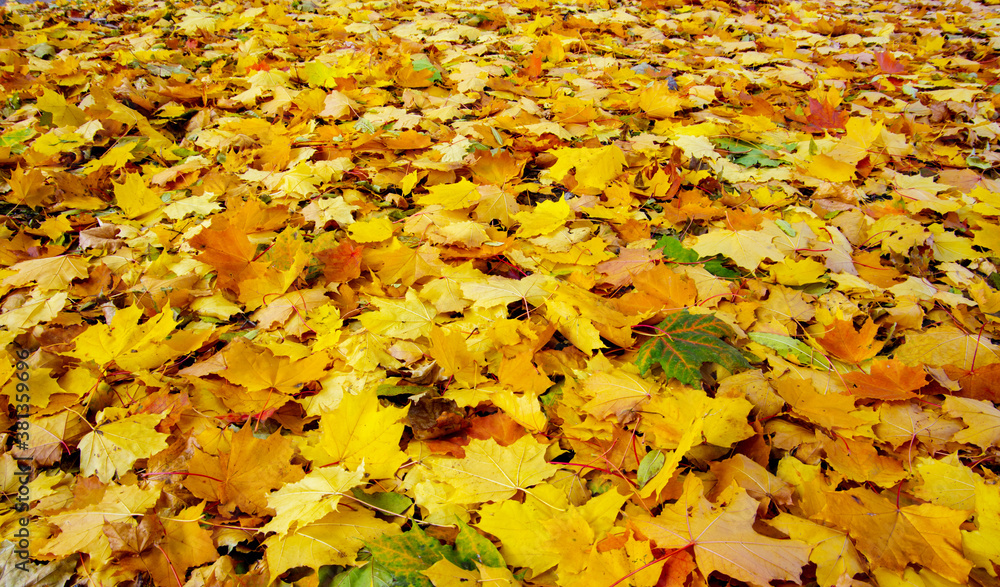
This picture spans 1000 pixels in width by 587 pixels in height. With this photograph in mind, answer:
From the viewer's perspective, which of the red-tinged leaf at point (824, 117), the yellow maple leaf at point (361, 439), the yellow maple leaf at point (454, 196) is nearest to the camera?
the yellow maple leaf at point (361, 439)

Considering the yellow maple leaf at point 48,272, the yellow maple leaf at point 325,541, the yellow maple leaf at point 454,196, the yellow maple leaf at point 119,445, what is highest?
the yellow maple leaf at point 454,196

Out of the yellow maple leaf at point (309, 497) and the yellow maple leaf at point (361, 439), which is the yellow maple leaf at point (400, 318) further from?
the yellow maple leaf at point (309, 497)

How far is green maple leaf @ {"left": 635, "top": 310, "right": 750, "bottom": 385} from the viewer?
1.25 metres

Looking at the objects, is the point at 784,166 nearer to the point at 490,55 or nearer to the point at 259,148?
the point at 490,55

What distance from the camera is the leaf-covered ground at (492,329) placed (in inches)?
39.0

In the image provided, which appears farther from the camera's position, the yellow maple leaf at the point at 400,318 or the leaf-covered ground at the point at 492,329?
the yellow maple leaf at the point at 400,318

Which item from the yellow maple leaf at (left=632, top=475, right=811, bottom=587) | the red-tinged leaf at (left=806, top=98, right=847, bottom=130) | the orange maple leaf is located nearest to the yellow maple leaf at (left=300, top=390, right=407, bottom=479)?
the yellow maple leaf at (left=632, top=475, right=811, bottom=587)

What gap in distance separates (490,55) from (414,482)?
10.0 feet

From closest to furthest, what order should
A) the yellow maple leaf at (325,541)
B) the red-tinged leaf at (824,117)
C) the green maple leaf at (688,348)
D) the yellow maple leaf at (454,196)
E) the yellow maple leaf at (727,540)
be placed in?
the yellow maple leaf at (727,540) → the yellow maple leaf at (325,541) → the green maple leaf at (688,348) → the yellow maple leaf at (454,196) → the red-tinged leaf at (824,117)

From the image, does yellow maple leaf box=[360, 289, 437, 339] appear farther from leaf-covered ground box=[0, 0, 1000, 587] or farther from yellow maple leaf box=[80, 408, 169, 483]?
yellow maple leaf box=[80, 408, 169, 483]

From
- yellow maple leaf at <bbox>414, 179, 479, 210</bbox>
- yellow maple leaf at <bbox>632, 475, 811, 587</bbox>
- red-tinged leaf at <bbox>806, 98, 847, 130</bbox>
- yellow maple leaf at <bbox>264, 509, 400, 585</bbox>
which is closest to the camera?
yellow maple leaf at <bbox>632, 475, 811, 587</bbox>

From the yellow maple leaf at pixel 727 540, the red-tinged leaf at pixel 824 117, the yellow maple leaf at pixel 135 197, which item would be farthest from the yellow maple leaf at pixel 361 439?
the red-tinged leaf at pixel 824 117

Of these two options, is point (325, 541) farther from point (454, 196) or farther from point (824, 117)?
point (824, 117)

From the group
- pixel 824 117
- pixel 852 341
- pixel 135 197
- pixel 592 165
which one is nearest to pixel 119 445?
pixel 135 197
